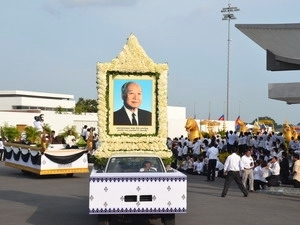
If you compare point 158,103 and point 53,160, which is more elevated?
point 158,103

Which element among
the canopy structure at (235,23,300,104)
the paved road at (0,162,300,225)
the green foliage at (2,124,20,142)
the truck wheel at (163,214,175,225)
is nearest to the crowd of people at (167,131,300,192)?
the paved road at (0,162,300,225)

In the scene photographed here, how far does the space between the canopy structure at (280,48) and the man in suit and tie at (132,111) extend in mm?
9043

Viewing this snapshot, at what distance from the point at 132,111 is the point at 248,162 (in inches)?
207

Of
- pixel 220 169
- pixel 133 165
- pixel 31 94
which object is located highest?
pixel 31 94

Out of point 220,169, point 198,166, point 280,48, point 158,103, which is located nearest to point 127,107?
point 158,103

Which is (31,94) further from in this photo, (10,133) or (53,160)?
(53,160)

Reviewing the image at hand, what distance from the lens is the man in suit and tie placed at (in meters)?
15.6

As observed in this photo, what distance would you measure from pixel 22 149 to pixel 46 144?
2056mm

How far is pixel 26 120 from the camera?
1993 inches

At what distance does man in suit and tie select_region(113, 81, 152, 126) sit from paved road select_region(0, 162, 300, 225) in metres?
2.63

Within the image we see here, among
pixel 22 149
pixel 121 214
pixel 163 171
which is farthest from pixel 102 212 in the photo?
pixel 22 149

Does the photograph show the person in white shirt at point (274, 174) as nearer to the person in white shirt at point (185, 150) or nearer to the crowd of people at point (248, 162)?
the crowd of people at point (248, 162)

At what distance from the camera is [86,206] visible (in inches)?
593

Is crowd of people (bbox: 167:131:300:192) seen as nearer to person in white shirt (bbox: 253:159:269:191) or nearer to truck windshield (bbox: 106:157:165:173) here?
person in white shirt (bbox: 253:159:269:191)
